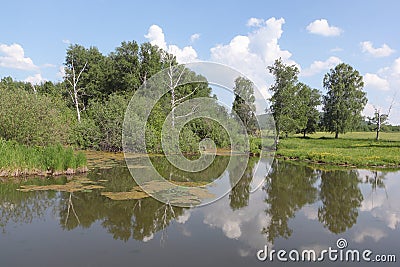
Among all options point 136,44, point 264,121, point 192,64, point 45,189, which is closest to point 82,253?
point 45,189

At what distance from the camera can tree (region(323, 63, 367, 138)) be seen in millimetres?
49344

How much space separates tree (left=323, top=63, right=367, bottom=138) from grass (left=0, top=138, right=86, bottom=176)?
44952 millimetres

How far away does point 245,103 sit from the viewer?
64.4ft

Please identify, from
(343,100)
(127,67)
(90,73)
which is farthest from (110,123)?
(343,100)

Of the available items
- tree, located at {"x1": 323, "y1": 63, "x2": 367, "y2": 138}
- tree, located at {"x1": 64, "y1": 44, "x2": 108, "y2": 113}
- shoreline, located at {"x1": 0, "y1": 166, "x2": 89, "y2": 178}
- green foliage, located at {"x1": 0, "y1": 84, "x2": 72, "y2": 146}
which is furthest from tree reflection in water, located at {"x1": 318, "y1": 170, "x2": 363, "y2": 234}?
tree, located at {"x1": 323, "y1": 63, "x2": 367, "y2": 138}

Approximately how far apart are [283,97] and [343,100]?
74.4 feet

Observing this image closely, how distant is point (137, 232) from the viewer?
7699 mm

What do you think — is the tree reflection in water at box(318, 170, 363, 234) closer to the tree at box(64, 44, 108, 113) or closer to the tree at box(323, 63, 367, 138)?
the tree at box(64, 44, 108, 113)

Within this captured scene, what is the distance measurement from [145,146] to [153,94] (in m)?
6.78

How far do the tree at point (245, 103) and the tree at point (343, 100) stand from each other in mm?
27184

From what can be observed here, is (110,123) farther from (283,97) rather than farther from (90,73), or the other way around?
(283,97)

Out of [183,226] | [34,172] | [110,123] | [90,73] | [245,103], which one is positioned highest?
[90,73]

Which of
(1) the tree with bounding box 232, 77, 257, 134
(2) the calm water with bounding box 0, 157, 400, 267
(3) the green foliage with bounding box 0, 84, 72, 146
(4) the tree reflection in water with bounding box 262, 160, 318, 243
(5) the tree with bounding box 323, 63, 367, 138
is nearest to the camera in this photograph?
(2) the calm water with bounding box 0, 157, 400, 267

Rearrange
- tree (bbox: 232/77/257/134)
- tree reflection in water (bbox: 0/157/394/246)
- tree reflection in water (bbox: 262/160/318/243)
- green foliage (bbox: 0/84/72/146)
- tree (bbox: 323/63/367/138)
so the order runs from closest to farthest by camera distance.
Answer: tree reflection in water (bbox: 0/157/394/246) < tree reflection in water (bbox: 262/160/318/243) < tree (bbox: 232/77/257/134) < green foliage (bbox: 0/84/72/146) < tree (bbox: 323/63/367/138)
